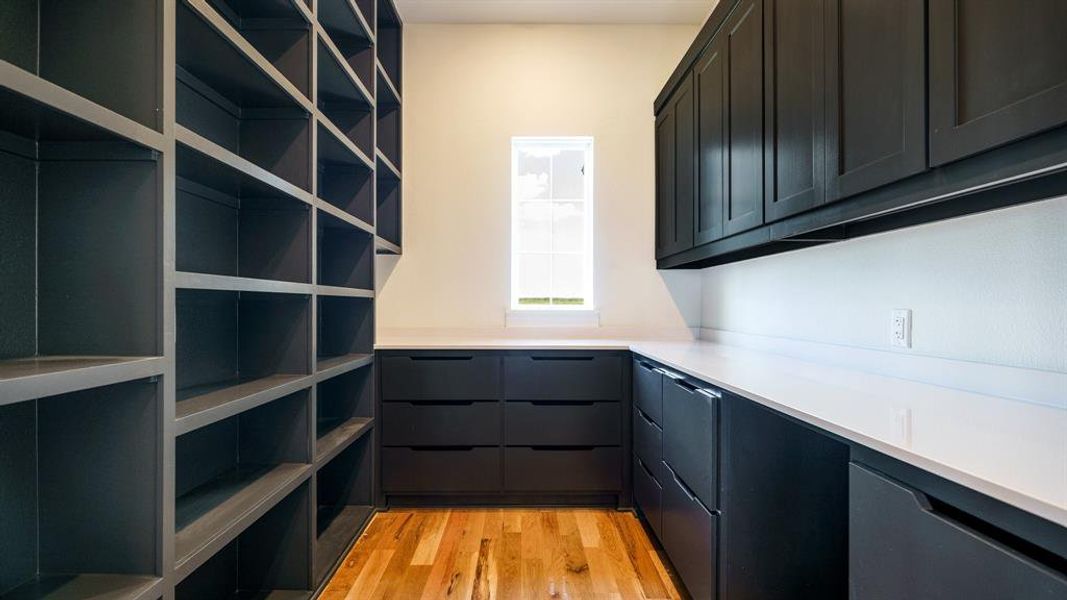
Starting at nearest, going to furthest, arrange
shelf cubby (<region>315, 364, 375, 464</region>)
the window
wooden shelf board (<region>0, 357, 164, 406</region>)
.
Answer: wooden shelf board (<region>0, 357, 164, 406</region>), shelf cubby (<region>315, 364, 375, 464</region>), the window

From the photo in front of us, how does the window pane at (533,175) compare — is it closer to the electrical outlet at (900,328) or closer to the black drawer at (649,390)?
the black drawer at (649,390)

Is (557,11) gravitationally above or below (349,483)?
above

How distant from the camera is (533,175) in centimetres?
323

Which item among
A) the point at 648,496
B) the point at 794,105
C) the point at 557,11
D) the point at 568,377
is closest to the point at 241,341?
the point at 568,377

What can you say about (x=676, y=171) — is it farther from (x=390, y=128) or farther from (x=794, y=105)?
(x=390, y=128)

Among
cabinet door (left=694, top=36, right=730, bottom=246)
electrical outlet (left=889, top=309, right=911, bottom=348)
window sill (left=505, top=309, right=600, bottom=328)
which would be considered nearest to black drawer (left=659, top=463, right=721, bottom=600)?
electrical outlet (left=889, top=309, right=911, bottom=348)

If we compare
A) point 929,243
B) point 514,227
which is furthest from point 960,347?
point 514,227

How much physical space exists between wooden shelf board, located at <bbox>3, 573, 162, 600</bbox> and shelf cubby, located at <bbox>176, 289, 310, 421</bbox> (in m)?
0.57

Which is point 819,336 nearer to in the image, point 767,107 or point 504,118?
point 767,107

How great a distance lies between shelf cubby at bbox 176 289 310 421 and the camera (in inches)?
62.0

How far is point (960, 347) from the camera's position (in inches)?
52.5

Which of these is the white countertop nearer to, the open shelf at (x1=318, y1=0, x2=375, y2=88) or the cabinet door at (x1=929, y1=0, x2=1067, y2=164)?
the cabinet door at (x1=929, y1=0, x2=1067, y2=164)

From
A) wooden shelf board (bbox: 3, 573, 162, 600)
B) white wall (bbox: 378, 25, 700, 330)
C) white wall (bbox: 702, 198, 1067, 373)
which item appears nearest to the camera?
wooden shelf board (bbox: 3, 573, 162, 600)

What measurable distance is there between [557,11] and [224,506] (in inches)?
117
